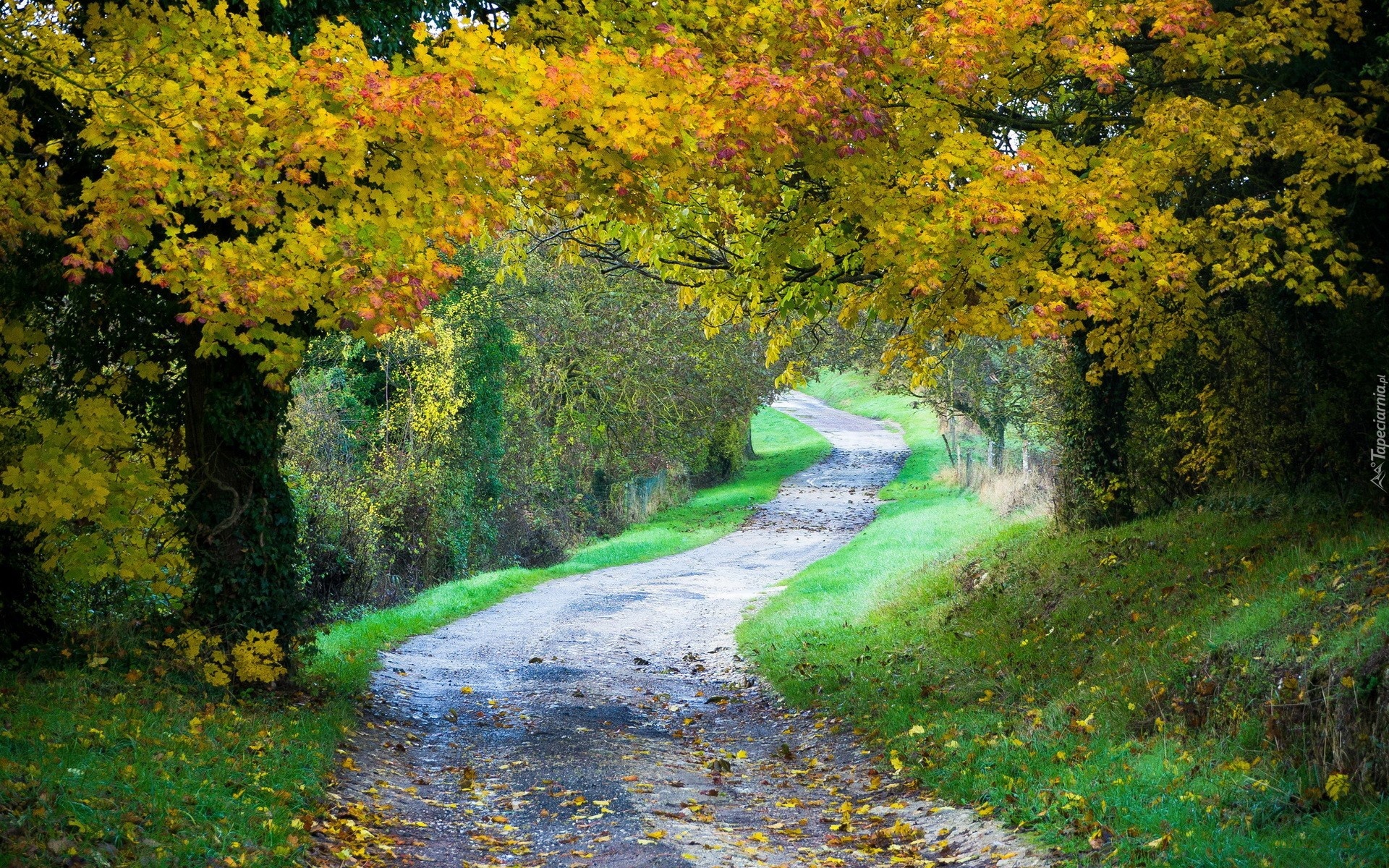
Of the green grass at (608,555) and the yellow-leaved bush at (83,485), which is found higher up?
the yellow-leaved bush at (83,485)

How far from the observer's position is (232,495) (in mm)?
9500

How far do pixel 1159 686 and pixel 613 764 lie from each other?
4276mm

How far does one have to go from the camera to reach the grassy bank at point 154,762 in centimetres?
539

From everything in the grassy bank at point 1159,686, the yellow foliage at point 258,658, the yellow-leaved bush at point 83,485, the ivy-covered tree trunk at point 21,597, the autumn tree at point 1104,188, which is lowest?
the grassy bank at point 1159,686

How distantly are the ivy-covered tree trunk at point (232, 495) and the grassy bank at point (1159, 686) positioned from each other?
560cm

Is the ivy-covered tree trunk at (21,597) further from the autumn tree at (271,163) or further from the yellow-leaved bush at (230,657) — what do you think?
the yellow-leaved bush at (230,657)

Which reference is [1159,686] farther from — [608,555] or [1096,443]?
[608,555]

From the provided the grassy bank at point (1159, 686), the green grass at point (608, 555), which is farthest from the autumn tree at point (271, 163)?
the grassy bank at point (1159, 686)

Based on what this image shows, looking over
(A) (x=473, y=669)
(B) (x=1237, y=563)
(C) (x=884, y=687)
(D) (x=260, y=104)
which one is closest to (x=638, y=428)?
(A) (x=473, y=669)

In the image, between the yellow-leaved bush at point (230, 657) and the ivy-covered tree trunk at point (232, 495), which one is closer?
the yellow-leaved bush at point (230, 657)

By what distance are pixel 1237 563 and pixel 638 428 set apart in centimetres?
1938

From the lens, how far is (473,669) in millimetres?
13250

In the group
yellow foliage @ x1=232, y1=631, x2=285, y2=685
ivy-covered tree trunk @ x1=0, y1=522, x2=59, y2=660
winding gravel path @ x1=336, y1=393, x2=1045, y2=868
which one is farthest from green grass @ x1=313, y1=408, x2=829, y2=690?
ivy-covered tree trunk @ x1=0, y1=522, x2=59, y2=660

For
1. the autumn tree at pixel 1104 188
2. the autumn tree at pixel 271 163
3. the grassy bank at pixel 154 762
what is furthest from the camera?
the autumn tree at pixel 1104 188
